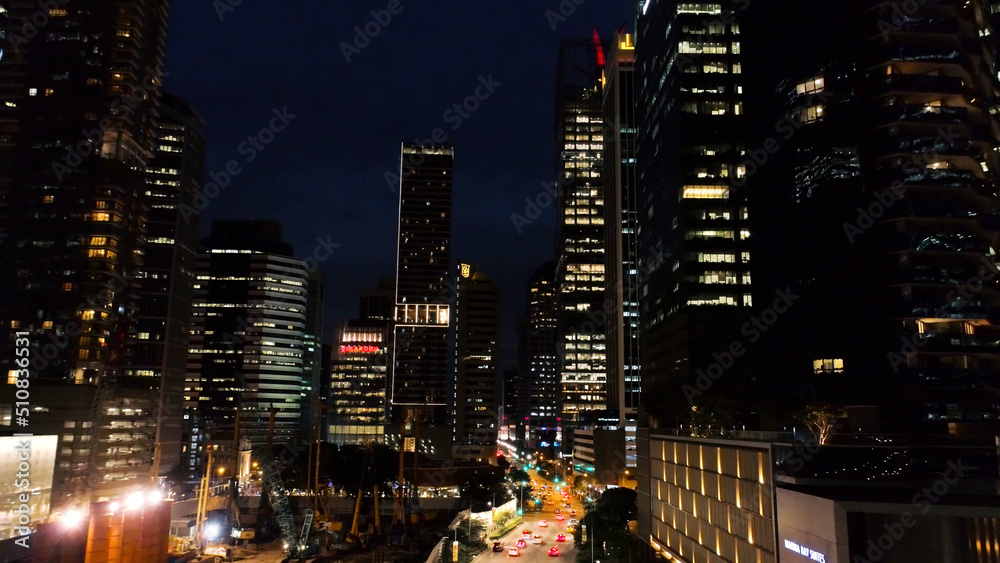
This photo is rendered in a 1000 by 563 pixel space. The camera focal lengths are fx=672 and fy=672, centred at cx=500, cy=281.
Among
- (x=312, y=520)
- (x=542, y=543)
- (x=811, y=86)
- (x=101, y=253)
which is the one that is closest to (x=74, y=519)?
(x=312, y=520)

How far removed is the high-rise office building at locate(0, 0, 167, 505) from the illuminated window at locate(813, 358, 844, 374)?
11128cm

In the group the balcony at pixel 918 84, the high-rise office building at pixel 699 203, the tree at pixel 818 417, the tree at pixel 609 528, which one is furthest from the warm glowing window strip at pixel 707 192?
the tree at pixel 818 417

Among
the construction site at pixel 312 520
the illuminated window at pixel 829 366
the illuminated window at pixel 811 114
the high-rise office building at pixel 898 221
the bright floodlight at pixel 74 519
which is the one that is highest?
the illuminated window at pixel 811 114

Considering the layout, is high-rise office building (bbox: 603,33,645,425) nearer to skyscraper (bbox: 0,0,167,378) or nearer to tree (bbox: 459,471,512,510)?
tree (bbox: 459,471,512,510)

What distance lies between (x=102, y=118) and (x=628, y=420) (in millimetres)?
136485

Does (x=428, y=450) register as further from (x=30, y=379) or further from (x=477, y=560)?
(x=477, y=560)

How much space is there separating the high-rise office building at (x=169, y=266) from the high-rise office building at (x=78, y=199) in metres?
29.1

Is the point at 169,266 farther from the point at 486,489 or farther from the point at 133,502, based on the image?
the point at 133,502

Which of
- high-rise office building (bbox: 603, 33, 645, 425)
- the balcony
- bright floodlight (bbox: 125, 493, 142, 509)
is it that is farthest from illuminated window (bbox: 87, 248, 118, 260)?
high-rise office building (bbox: 603, 33, 645, 425)

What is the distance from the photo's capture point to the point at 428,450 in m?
194

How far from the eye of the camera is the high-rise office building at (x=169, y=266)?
541ft

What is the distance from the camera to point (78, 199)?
12331 centimetres

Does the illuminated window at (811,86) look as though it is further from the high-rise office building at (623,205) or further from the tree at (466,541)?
the high-rise office building at (623,205)

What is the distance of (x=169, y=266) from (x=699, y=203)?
134 m
